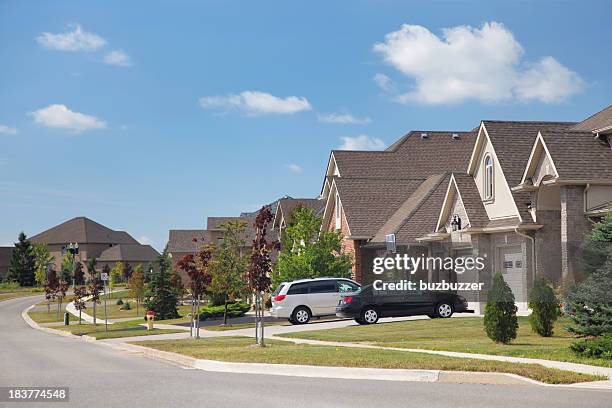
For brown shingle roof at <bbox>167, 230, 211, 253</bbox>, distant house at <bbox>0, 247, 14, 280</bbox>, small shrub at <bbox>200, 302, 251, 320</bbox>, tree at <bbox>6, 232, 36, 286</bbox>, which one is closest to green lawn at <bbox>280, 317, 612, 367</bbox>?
small shrub at <bbox>200, 302, 251, 320</bbox>

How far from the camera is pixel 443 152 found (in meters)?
52.8

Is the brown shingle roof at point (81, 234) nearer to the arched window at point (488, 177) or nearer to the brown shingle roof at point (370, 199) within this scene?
the brown shingle roof at point (370, 199)

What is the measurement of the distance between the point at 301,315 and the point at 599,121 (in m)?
14.5

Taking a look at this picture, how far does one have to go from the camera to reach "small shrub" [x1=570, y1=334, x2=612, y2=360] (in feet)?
55.1

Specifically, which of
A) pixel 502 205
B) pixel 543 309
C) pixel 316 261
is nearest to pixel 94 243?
pixel 316 261

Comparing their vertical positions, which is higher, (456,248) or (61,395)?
(456,248)

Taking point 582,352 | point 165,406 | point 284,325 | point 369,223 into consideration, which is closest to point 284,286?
point 284,325

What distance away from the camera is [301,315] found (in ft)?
114

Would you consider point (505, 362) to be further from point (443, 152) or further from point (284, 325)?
point (443, 152)

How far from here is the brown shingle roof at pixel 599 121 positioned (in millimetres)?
30469

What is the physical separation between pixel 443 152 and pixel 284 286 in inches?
857

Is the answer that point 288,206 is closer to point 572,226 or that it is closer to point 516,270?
point 516,270

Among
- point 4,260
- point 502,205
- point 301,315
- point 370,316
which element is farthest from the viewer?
point 4,260

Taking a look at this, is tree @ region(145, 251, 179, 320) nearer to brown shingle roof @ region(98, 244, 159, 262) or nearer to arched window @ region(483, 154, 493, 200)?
arched window @ region(483, 154, 493, 200)
